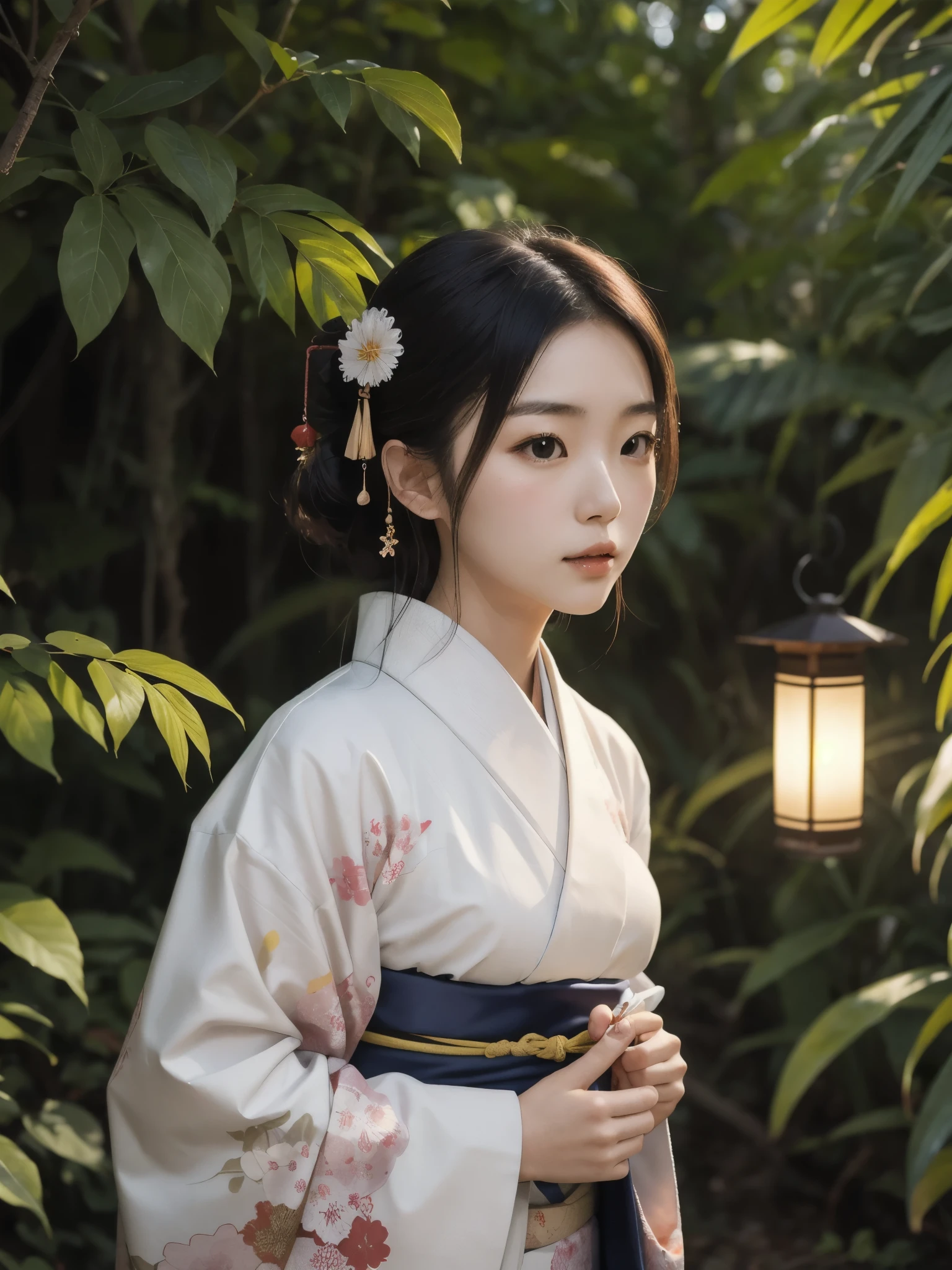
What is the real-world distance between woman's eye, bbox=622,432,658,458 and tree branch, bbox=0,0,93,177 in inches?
23.6

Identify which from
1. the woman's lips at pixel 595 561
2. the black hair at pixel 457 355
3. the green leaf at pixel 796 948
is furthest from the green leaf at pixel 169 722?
the green leaf at pixel 796 948

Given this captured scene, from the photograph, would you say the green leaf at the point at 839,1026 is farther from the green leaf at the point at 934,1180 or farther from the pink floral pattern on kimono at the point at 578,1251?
the pink floral pattern on kimono at the point at 578,1251

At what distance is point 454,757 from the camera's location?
108 cm

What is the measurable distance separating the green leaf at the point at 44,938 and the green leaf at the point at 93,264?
0.68 metres

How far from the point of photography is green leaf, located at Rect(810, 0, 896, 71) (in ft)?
4.59

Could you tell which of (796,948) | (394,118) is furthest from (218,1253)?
(796,948)

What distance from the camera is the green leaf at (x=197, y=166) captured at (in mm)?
1032

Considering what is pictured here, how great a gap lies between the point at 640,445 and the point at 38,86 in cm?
62

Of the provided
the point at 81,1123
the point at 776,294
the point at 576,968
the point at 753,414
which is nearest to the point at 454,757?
the point at 576,968

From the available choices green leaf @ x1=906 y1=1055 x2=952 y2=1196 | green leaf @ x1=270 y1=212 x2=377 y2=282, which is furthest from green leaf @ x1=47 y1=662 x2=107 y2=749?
green leaf @ x1=906 y1=1055 x2=952 y2=1196

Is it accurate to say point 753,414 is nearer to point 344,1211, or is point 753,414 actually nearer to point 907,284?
point 907,284

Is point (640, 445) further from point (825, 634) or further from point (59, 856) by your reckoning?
point (59, 856)

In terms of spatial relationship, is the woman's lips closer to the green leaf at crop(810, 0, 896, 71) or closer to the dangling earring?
the dangling earring

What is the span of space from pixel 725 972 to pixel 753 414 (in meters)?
1.34
